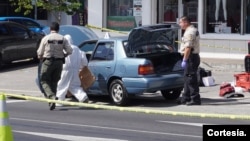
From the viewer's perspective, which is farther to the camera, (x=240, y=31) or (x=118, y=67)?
(x=240, y=31)

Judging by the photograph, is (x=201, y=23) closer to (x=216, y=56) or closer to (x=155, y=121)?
(x=216, y=56)

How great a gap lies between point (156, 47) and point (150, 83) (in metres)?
1.32

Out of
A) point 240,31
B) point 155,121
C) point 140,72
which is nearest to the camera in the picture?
point 155,121

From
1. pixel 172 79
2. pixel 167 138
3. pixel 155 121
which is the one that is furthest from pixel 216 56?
pixel 167 138

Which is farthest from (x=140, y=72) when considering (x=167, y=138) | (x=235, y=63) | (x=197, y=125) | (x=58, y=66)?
(x=235, y=63)

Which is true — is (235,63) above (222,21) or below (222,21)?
below

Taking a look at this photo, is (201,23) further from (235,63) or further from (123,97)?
(123,97)

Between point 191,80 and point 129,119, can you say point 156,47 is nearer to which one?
point 191,80

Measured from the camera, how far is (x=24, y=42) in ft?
72.5

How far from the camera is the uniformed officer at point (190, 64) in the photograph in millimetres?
13070

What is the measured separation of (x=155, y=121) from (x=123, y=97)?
7.37 feet

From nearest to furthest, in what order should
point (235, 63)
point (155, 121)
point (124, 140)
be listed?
1. point (124, 140)
2. point (155, 121)
3. point (235, 63)

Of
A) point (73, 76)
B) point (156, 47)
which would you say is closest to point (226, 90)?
point (156, 47)

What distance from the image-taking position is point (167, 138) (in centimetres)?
933
